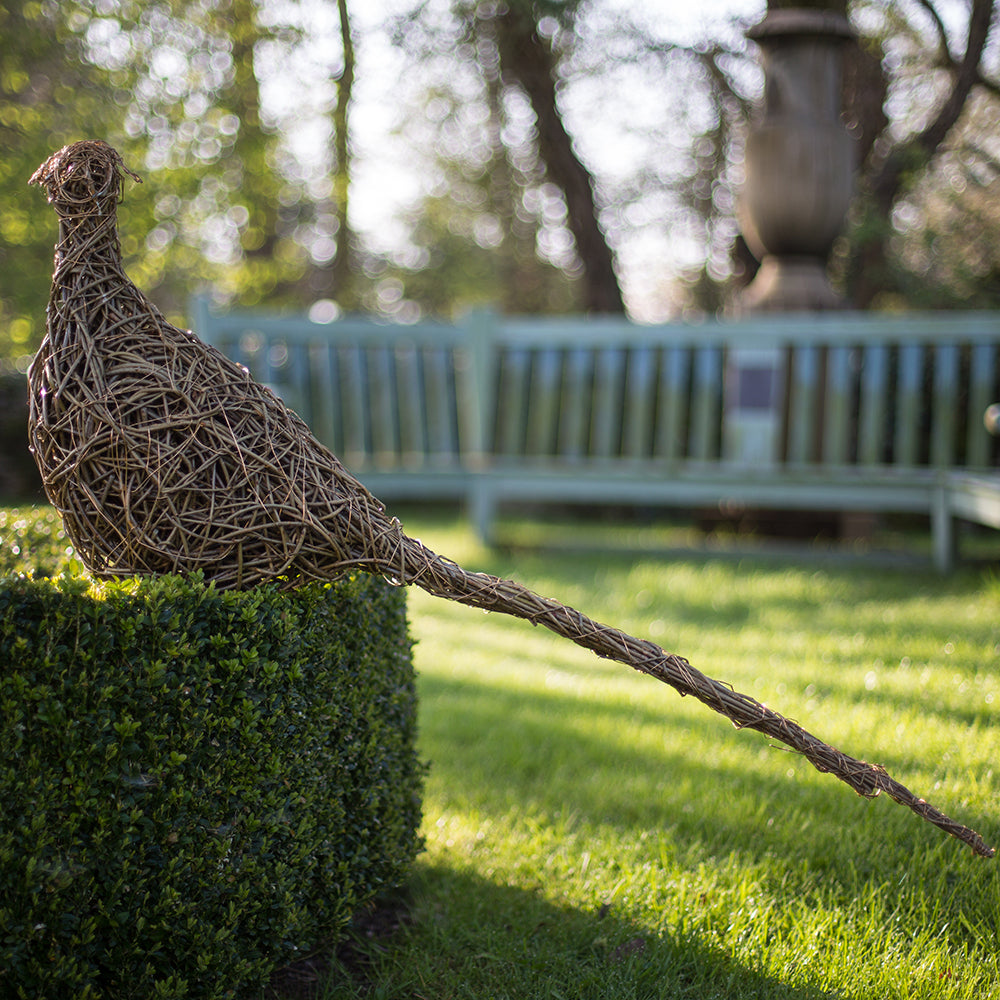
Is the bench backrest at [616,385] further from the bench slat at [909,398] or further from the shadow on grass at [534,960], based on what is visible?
the shadow on grass at [534,960]

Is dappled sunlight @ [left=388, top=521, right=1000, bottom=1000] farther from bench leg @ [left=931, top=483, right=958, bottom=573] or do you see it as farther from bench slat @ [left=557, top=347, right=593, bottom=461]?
bench slat @ [left=557, top=347, right=593, bottom=461]

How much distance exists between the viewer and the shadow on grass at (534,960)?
1994mm

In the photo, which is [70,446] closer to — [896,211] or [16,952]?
[16,952]

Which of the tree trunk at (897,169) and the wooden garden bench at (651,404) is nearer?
the wooden garden bench at (651,404)

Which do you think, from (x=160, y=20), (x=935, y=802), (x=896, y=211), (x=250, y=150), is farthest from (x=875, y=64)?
(x=935, y=802)

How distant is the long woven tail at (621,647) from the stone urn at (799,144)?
18.3 feet

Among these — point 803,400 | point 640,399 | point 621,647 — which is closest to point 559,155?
point 640,399

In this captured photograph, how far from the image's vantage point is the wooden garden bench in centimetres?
631

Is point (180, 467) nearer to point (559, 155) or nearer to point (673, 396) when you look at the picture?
point (673, 396)

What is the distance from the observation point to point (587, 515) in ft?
35.6

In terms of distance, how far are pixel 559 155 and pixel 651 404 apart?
5.11m

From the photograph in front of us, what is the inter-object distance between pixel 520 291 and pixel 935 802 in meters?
15.3

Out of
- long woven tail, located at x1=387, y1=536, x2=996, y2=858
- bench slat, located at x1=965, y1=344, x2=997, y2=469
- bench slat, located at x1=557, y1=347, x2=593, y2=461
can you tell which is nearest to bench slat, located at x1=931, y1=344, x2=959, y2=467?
bench slat, located at x1=965, y1=344, x2=997, y2=469

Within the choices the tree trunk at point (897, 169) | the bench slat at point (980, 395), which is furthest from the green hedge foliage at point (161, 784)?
the tree trunk at point (897, 169)
